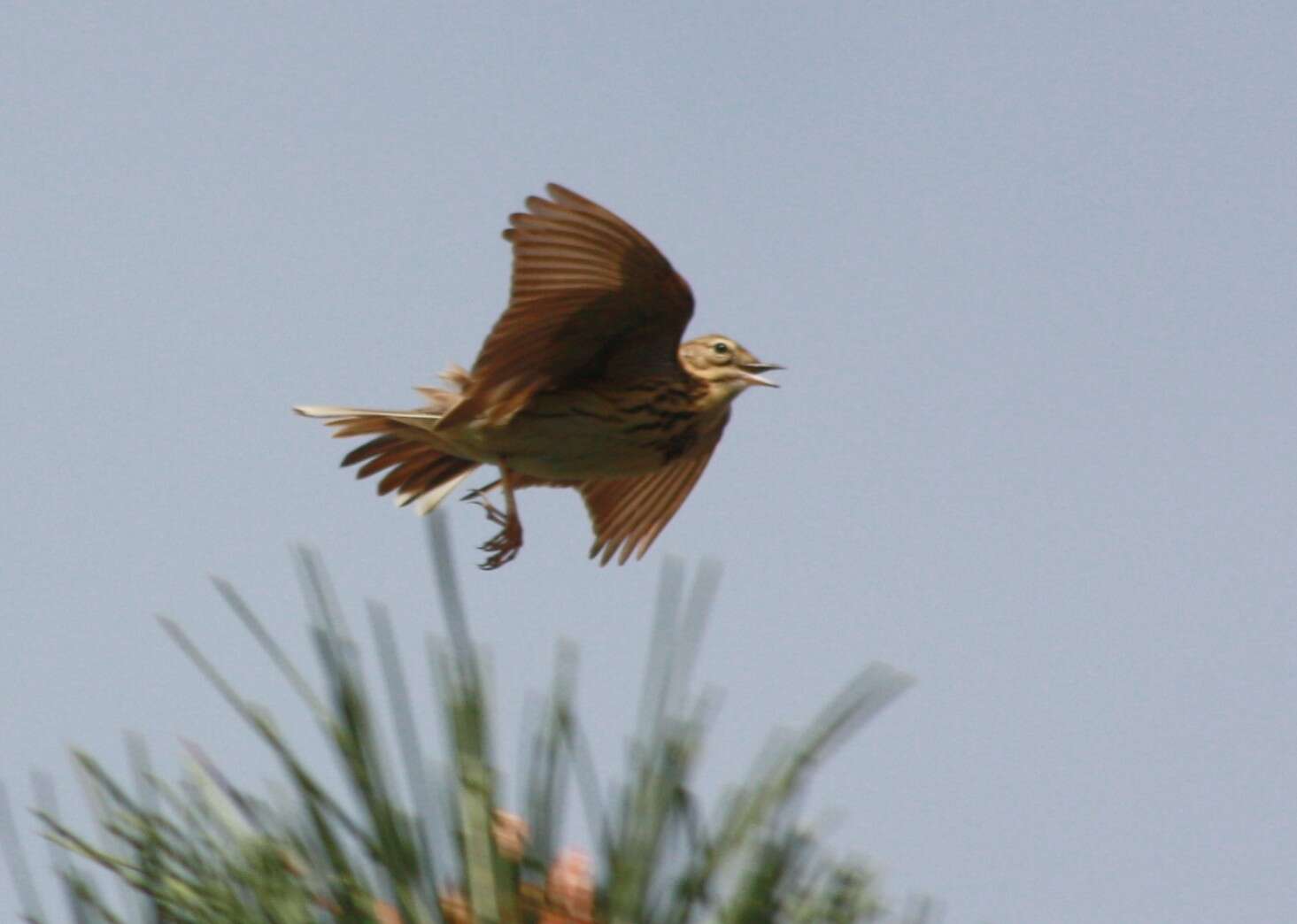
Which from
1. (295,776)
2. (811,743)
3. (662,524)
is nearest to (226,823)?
(295,776)

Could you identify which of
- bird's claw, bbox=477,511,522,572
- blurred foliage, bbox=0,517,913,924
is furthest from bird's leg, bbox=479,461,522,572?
blurred foliage, bbox=0,517,913,924

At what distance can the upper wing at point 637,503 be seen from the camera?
306 inches

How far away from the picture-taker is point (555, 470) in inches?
275

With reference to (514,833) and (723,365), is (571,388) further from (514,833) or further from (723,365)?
(514,833)

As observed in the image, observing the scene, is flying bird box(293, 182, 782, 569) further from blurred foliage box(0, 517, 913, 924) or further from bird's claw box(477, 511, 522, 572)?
blurred foliage box(0, 517, 913, 924)

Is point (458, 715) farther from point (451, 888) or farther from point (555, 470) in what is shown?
point (555, 470)

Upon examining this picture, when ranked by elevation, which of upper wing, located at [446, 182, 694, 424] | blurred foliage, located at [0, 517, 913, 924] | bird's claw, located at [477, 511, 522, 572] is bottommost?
blurred foliage, located at [0, 517, 913, 924]

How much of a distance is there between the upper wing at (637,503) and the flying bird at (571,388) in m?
0.10

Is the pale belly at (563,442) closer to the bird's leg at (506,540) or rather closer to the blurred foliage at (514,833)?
the bird's leg at (506,540)

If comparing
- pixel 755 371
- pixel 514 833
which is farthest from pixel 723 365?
pixel 514 833

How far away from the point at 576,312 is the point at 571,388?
37cm

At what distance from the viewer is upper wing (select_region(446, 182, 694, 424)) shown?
260 inches

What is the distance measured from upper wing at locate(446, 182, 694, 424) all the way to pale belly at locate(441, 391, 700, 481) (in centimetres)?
8

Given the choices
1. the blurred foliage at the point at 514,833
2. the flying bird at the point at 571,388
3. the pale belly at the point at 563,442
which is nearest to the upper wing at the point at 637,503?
the flying bird at the point at 571,388
